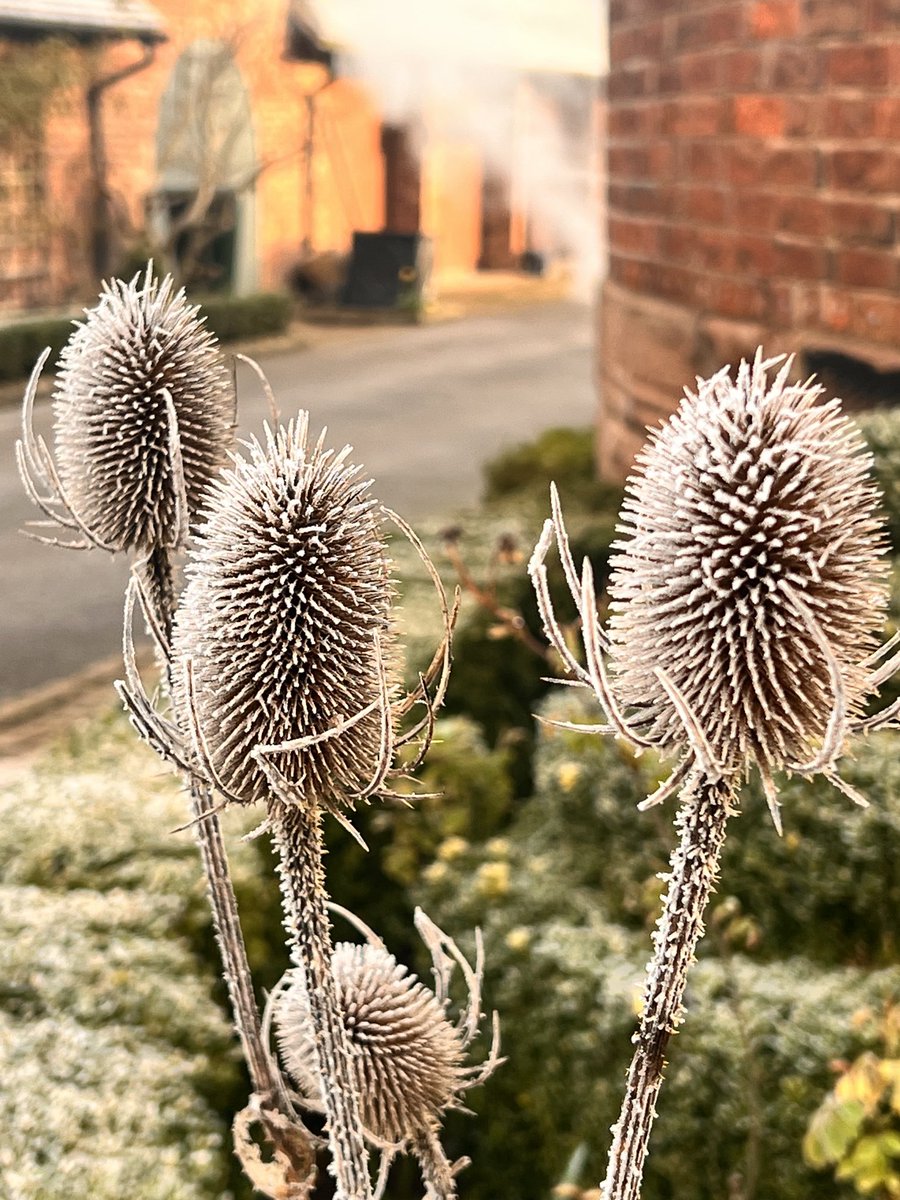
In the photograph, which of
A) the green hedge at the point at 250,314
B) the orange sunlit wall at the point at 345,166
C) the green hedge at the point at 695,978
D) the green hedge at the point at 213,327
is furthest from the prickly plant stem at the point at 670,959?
the orange sunlit wall at the point at 345,166

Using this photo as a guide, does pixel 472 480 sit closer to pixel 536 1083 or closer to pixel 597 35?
pixel 536 1083

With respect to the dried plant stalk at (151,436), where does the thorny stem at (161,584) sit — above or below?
below

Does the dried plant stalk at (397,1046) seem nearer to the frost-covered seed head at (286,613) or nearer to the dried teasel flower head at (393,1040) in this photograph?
the dried teasel flower head at (393,1040)

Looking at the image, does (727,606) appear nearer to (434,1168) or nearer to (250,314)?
(434,1168)

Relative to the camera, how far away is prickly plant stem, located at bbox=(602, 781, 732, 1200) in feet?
2.35

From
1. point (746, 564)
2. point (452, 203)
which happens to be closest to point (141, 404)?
point (746, 564)

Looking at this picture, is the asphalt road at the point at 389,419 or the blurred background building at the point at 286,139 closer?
the asphalt road at the point at 389,419

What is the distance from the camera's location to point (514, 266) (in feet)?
84.9

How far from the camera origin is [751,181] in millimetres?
3521

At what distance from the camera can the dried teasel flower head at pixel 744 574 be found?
702 millimetres

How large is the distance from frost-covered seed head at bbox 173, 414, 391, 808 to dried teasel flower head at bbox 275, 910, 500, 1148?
9.0 inches

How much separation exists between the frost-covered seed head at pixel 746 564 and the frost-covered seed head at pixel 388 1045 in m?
0.35

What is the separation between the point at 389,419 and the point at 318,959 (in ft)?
37.9

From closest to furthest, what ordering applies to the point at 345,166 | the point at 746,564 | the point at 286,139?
1. the point at 746,564
2. the point at 286,139
3. the point at 345,166
